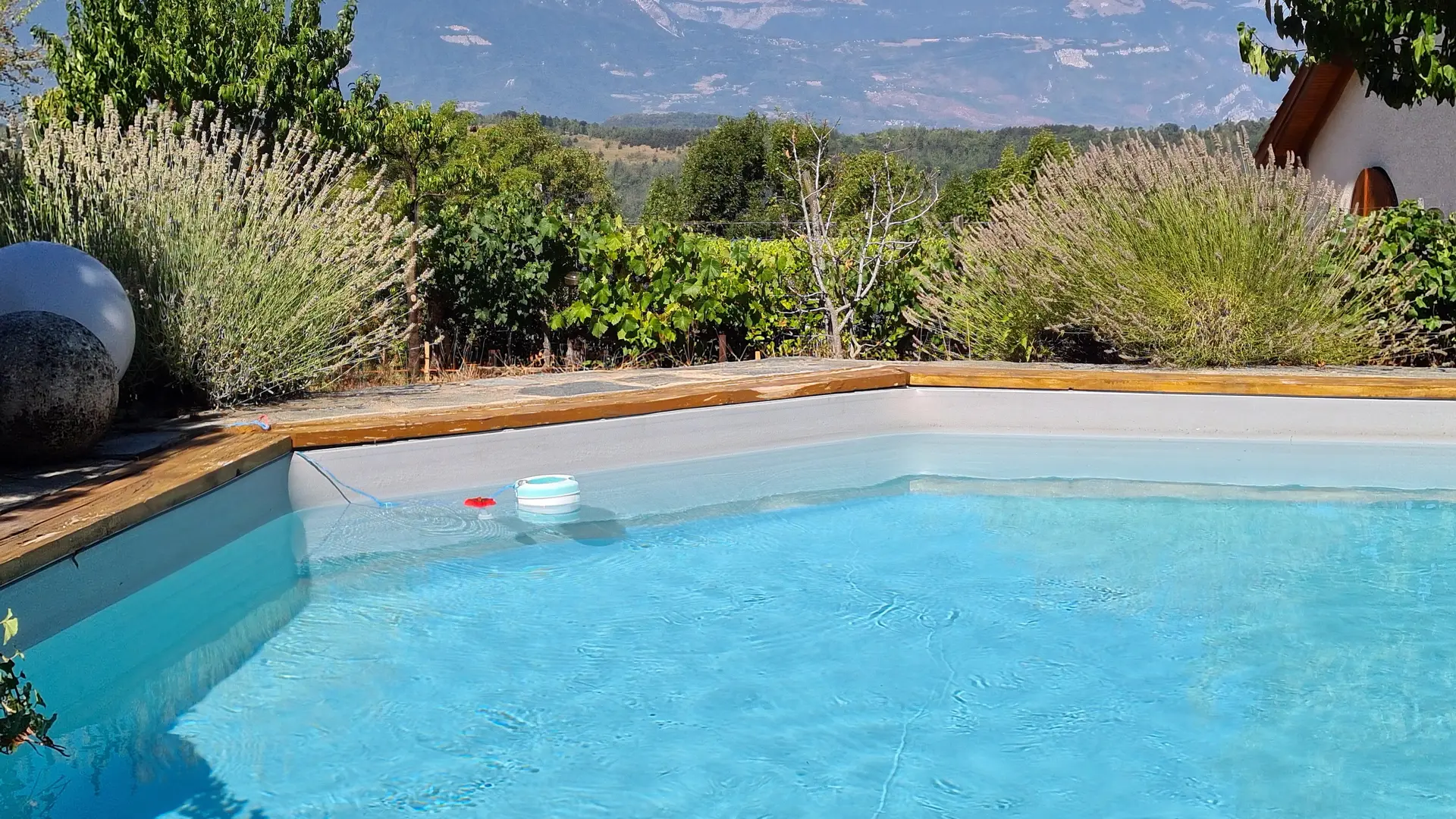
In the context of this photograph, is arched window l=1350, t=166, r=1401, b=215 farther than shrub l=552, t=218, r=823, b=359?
Yes

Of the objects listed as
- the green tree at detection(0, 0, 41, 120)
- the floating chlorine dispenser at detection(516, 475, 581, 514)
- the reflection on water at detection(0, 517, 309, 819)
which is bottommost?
the reflection on water at detection(0, 517, 309, 819)

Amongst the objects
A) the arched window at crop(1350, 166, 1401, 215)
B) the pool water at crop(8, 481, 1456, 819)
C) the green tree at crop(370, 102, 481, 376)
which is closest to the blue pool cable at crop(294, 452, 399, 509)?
the pool water at crop(8, 481, 1456, 819)

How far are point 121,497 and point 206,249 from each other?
A: 205cm

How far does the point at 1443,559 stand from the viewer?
187 inches

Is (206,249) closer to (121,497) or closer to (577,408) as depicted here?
(577,408)

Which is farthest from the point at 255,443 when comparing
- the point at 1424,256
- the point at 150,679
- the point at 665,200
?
the point at 665,200

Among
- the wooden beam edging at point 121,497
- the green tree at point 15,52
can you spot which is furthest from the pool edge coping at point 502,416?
the green tree at point 15,52

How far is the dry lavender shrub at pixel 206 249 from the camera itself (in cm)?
546

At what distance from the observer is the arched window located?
38.0ft

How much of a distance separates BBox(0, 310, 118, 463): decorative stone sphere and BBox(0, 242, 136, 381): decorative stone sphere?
0.20m

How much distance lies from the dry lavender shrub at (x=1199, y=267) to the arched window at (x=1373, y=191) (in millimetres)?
4754

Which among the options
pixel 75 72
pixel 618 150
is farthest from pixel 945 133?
pixel 75 72

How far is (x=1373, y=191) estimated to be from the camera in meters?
11.8

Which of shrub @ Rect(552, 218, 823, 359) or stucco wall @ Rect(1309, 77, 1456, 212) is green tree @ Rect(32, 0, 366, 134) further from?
stucco wall @ Rect(1309, 77, 1456, 212)
